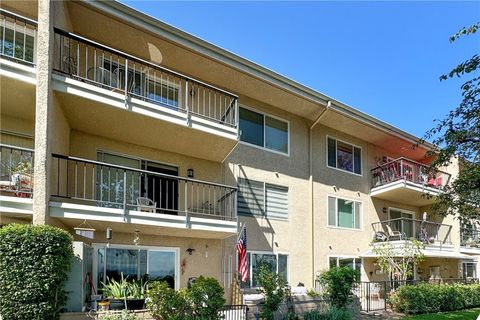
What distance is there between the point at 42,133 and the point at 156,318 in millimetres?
5249

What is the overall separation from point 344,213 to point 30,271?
15.4 m

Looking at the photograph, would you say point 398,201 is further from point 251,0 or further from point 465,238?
point 251,0

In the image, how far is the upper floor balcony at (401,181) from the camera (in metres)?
20.6

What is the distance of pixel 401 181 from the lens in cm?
2025

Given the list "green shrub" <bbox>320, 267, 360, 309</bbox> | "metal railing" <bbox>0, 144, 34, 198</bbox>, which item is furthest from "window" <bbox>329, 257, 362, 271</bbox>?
"metal railing" <bbox>0, 144, 34, 198</bbox>

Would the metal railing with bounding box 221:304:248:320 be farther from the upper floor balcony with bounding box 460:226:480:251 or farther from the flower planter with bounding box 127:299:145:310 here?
the upper floor balcony with bounding box 460:226:480:251

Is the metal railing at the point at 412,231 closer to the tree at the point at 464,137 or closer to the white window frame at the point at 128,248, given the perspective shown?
the tree at the point at 464,137

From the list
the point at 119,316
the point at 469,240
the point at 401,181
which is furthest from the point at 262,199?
the point at 469,240

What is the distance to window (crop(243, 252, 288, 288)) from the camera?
15463mm

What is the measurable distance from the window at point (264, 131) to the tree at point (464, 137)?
22.3ft

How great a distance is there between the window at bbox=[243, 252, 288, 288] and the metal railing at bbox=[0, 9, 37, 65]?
10235mm

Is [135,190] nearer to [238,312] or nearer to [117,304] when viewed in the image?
[117,304]

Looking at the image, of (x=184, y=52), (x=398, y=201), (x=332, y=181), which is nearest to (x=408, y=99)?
(x=332, y=181)

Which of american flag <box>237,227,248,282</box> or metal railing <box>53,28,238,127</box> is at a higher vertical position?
metal railing <box>53,28,238,127</box>
